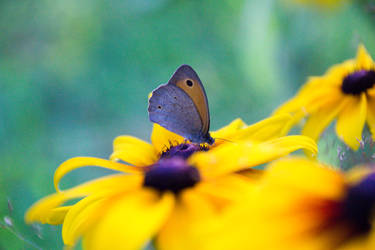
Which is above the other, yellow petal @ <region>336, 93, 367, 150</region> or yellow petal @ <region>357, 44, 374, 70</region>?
yellow petal @ <region>357, 44, 374, 70</region>

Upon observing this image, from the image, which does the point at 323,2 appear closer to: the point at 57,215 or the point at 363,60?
the point at 363,60

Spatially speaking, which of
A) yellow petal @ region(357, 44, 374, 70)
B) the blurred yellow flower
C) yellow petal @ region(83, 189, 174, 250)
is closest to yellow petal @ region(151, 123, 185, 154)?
yellow petal @ region(83, 189, 174, 250)

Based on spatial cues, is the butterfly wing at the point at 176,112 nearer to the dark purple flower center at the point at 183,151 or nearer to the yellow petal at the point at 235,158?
the dark purple flower center at the point at 183,151

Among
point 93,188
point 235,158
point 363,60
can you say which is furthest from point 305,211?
point 363,60

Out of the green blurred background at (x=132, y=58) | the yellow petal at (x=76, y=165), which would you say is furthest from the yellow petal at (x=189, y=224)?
the green blurred background at (x=132, y=58)

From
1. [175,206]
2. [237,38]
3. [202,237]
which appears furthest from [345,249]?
[237,38]

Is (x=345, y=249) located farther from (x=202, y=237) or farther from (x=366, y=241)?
(x=202, y=237)

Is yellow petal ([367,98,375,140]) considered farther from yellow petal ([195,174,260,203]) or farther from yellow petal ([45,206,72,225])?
yellow petal ([45,206,72,225])
